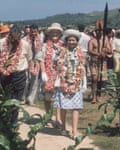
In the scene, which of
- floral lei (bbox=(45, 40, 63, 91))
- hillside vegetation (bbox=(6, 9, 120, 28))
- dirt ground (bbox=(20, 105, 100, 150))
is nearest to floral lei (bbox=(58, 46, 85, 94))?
floral lei (bbox=(45, 40, 63, 91))

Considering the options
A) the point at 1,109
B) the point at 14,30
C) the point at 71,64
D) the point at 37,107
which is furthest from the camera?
the point at 37,107

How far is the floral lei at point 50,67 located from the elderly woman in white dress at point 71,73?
15.9 inches

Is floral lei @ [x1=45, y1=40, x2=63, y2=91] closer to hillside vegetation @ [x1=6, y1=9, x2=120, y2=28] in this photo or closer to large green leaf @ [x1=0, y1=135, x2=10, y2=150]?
hillside vegetation @ [x1=6, y1=9, x2=120, y2=28]

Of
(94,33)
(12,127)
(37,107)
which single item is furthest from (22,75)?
(12,127)

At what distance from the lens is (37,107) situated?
45.5 ft

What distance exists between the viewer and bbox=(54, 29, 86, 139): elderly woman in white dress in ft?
31.1

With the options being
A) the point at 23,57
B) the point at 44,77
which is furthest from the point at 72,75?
A: the point at 23,57

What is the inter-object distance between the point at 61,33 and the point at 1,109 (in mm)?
7271

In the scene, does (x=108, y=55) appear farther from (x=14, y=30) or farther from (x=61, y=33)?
(x=14, y=30)

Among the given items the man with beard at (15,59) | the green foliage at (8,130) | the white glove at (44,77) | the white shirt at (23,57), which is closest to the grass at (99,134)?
the white glove at (44,77)

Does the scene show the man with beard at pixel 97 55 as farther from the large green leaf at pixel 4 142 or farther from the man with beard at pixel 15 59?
the large green leaf at pixel 4 142

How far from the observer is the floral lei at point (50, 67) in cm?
1006

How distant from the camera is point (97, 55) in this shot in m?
14.4

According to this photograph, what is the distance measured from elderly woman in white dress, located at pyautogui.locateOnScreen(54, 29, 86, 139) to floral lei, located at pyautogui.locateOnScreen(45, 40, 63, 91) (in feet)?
1.33
